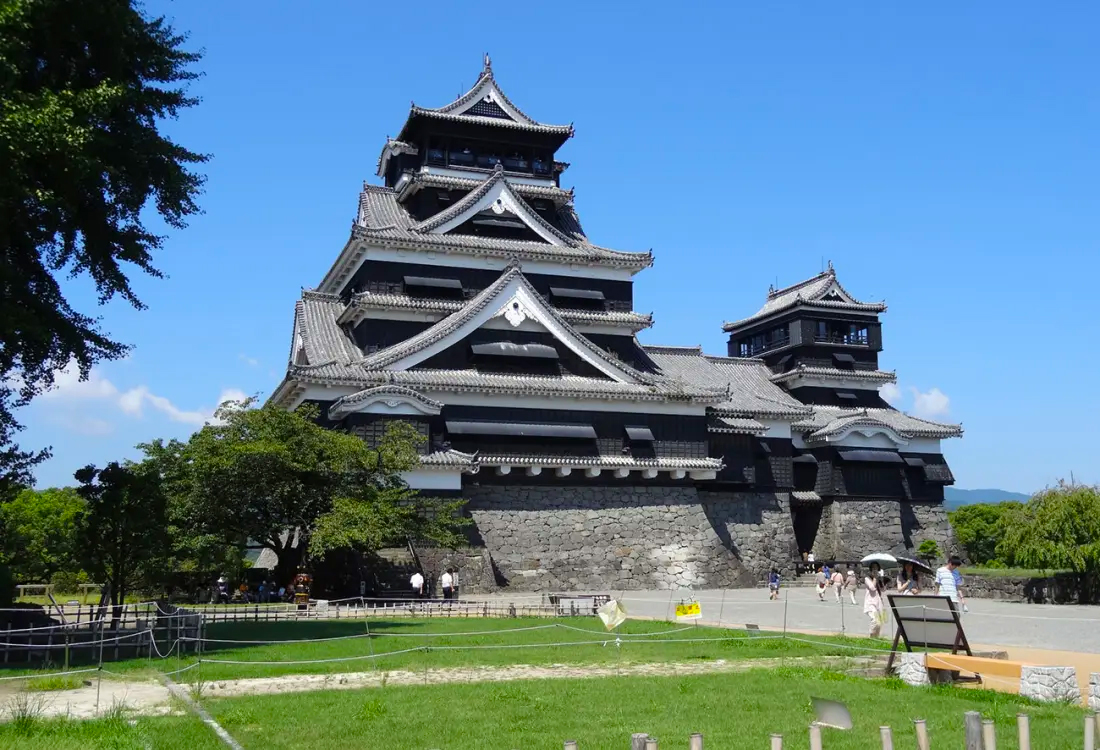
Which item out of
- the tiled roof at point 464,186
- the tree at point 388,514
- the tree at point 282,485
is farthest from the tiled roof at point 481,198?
the tree at point 282,485

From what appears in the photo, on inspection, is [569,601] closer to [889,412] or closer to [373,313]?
[373,313]

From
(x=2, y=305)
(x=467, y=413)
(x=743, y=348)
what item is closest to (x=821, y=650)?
(x=2, y=305)

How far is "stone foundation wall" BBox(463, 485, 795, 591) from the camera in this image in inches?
1476

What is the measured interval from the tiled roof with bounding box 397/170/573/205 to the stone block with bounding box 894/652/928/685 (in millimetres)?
34148

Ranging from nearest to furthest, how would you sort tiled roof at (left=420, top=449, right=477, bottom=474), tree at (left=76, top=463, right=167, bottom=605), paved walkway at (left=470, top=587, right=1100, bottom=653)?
paved walkway at (left=470, top=587, right=1100, bottom=653) < tree at (left=76, top=463, right=167, bottom=605) < tiled roof at (left=420, top=449, right=477, bottom=474)

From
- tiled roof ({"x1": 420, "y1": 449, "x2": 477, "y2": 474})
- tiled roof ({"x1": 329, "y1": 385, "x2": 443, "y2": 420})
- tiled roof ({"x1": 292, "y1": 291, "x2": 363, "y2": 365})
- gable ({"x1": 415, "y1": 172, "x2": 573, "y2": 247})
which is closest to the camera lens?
tiled roof ({"x1": 329, "y1": 385, "x2": 443, "y2": 420})

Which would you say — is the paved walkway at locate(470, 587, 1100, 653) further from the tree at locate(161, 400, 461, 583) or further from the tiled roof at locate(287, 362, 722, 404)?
the tiled roof at locate(287, 362, 722, 404)

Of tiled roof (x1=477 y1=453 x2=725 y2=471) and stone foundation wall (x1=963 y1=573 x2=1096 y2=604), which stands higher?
tiled roof (x1=477 y1=453 x2=725 y2=471)

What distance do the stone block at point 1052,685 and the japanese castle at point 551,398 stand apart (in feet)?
79.2

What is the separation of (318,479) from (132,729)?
63.3 feet

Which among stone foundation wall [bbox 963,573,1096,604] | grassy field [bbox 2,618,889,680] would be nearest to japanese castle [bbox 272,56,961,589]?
stone foundation wall [bbox 963,573,1096,604]

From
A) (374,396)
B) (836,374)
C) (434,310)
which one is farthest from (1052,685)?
(836,374)

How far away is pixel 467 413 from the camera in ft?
125

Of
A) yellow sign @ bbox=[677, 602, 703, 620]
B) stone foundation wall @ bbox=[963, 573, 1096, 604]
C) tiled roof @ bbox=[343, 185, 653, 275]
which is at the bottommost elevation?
yellow sign @ bbox=[677, 602, 703, 620]
